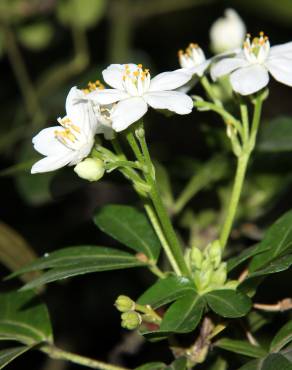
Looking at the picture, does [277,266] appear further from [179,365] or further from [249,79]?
[249,79]

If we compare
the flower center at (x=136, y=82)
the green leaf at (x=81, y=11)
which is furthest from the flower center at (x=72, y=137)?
the green leaf at (x=81, y=11)

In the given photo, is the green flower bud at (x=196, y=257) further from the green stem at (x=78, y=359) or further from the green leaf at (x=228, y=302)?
the green stem at (x=78, y=359)

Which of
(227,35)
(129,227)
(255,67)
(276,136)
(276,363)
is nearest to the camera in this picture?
(276,363)

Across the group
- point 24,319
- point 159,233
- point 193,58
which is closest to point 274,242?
point 159,233

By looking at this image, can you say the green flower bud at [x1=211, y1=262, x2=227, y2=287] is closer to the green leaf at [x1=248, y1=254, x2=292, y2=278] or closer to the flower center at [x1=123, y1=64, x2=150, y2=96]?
the green leaf at [x1=248, y1=254, x2=292, y2=278]

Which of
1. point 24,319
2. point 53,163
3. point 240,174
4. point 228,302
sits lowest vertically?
point 24,319

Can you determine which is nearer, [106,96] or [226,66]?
→ [106,96]
